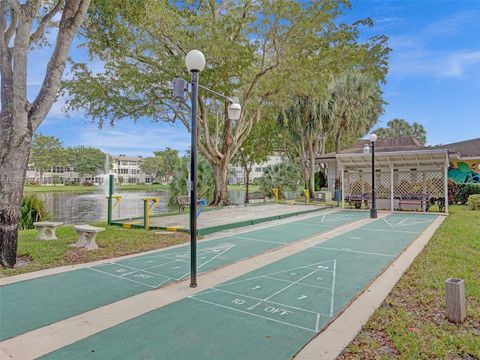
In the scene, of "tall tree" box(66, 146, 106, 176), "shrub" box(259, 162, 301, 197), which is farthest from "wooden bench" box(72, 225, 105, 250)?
"tall tree" box(66, 146, 106, 176)

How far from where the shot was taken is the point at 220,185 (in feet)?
61.3

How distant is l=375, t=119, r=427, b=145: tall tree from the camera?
5253 centimetres

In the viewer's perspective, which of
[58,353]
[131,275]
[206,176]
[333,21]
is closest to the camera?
[58,353]

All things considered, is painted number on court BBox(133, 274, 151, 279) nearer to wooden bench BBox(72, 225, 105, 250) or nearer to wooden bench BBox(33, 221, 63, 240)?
wooden bench BBox(72, 225, 105, 250)

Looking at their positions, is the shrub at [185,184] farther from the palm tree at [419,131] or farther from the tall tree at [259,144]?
the palm tree at [419,131]

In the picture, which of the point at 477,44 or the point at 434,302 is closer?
the point at 434,302

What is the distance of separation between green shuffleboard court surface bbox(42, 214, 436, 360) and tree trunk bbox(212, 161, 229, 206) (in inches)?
490

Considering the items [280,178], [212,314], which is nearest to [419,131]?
[280,178]

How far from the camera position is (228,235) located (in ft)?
30.1

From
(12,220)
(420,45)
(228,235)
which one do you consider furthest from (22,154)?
(420,45)

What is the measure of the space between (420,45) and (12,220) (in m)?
19.3

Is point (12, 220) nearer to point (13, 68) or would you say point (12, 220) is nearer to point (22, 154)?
point (22, 154)

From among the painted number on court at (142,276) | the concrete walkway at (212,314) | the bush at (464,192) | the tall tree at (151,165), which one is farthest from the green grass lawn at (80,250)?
the tall tree at (151,165)

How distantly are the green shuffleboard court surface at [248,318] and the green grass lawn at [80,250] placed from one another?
10.2 feet
